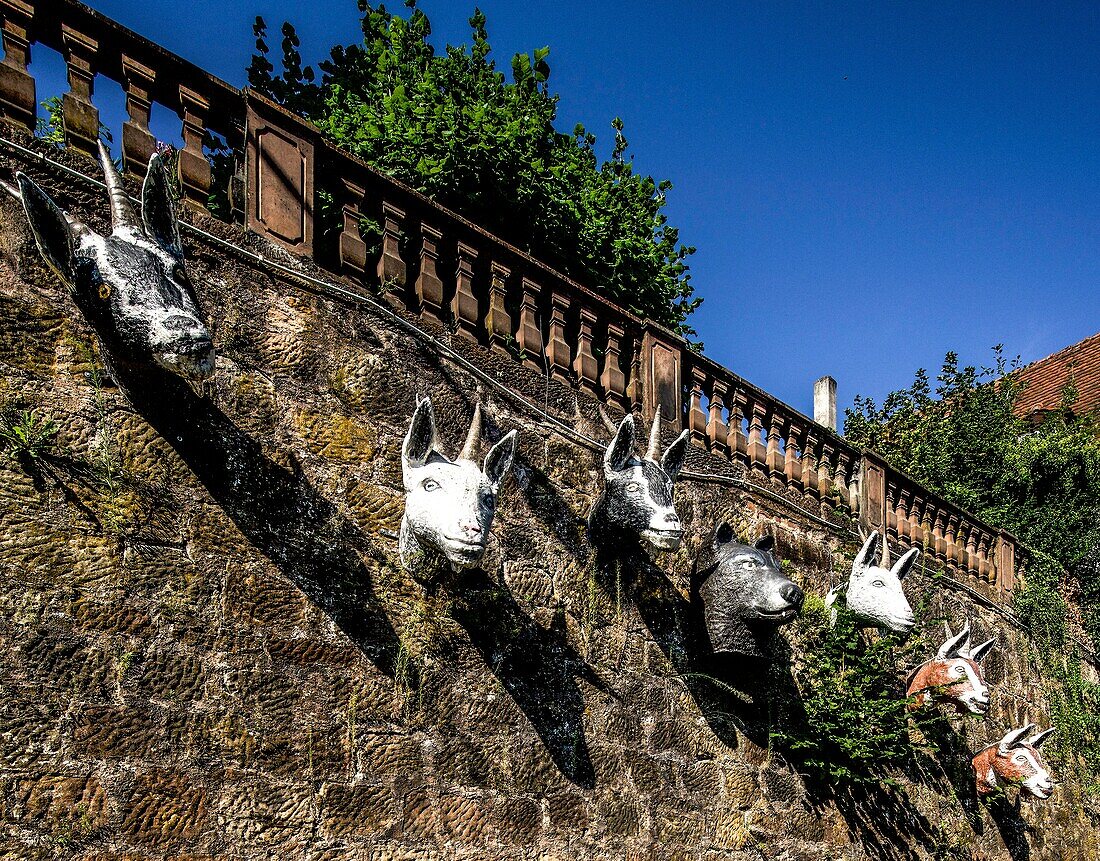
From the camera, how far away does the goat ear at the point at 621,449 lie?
503 centimetres

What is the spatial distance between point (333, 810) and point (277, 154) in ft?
9.67

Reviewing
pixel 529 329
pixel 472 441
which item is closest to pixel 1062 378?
pixel 529 329

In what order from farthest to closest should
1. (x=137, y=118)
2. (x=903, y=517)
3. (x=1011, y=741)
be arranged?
(x=903, y=517) → (x=1011, y=741) → (x=137, y=118)

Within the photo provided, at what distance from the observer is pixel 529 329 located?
18.4ft

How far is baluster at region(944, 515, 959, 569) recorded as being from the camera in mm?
8576

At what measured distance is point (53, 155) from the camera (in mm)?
3801

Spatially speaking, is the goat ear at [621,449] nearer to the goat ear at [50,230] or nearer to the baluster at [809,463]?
the baluster at [809,463]

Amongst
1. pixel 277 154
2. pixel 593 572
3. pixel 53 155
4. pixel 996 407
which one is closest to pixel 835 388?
pixel 996 407

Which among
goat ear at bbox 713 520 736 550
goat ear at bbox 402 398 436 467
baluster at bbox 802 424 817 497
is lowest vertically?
goat ear at bbox 713 520 736 550

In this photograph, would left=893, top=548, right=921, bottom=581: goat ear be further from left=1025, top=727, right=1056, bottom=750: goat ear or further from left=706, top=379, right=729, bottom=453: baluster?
left=1025, top=727, right=1056, bottom=750: goat ear

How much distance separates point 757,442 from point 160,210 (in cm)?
450

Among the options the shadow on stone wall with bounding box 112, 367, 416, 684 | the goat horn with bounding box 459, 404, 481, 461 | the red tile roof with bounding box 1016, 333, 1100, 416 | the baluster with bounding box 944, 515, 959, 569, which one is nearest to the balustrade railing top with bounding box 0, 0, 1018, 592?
the baluster with bounding box 944, 515, 959, 569

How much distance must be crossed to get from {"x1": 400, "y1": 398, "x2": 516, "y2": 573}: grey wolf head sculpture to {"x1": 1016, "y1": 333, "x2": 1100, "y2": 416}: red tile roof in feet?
39.7

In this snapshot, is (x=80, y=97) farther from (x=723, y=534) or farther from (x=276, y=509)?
(x=723, y=534)
